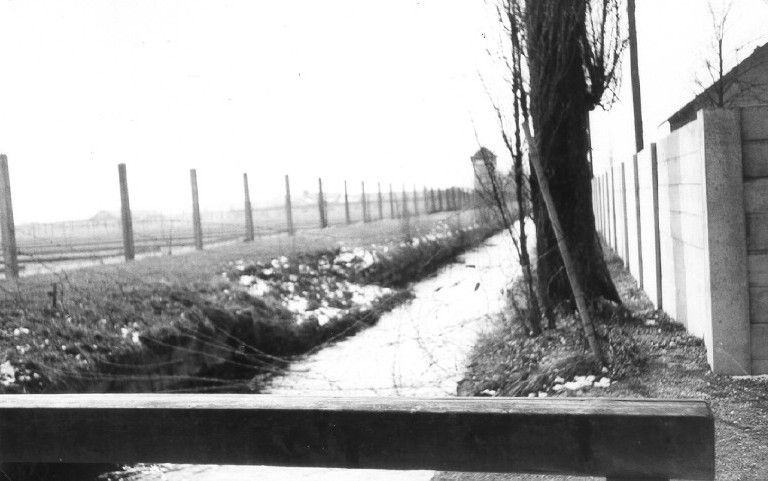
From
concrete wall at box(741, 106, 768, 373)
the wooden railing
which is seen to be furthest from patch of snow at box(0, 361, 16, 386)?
concrete wall at box(741, 106, 768, 373)

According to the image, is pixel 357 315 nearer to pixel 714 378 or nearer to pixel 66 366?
pixel 66 366

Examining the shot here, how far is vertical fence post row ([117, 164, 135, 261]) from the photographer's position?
13645 mm

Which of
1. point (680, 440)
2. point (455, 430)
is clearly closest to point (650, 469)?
point (680, 440)

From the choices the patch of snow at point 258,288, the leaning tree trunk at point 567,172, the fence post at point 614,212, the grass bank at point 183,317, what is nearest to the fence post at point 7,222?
the grass bank at point 183,317

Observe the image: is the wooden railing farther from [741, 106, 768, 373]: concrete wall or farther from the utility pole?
the utility pole

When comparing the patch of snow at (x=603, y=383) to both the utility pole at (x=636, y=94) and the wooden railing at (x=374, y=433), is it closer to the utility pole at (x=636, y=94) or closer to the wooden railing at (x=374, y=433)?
the wooden railing at (x=374, y=433)

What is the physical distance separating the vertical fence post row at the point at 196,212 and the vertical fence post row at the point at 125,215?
270 centimetres

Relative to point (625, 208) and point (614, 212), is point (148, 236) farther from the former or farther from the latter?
point (625, 208)

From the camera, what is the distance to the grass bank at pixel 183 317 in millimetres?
7434

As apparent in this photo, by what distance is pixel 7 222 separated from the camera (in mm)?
10664

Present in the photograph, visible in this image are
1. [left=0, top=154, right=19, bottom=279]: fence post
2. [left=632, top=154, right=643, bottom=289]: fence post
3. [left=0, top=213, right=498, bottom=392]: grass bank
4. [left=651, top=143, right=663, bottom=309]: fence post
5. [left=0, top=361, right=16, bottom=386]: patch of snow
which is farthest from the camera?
[left=0, top=154, right=19, bottom=279]: fence post

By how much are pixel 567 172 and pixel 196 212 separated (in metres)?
10.1

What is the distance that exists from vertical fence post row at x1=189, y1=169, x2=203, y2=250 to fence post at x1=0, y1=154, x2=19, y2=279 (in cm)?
590

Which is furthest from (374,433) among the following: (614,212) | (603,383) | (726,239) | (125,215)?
(614,212)
